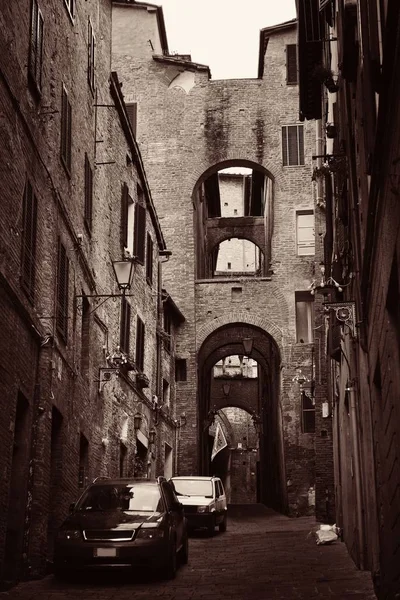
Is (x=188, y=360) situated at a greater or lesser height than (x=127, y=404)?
greater

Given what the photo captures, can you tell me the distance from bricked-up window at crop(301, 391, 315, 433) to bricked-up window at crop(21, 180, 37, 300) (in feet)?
62.4

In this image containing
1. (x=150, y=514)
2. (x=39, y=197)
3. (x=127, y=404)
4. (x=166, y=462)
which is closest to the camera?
(x=150, y=514)

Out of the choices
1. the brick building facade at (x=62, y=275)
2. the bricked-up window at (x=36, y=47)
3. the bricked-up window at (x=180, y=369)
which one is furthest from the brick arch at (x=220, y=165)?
the bricked-up window at (x=36, y=47)

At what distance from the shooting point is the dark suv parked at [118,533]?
1111 centimetres

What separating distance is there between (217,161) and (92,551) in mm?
22660

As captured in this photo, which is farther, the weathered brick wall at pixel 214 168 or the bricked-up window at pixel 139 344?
the weathered brick wall at pixel 214 168

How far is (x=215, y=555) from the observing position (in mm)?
15773

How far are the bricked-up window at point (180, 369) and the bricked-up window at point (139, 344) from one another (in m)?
7.57

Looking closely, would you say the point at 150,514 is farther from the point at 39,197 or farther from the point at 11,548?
the point at 39,197

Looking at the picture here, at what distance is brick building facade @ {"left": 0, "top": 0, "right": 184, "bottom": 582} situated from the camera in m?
11.3

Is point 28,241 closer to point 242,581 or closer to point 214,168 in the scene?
point 242,581

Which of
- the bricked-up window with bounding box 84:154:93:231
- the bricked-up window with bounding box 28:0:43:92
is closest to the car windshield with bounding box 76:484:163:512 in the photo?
the bricked-up window with bounding box 28:0:43:92

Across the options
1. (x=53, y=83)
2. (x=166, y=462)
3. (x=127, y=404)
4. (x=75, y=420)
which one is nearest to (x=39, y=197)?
(x=53, y=83)

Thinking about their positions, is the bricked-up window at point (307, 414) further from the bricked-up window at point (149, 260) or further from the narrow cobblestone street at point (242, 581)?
the narrow cobblestone street at point (242, 581)
